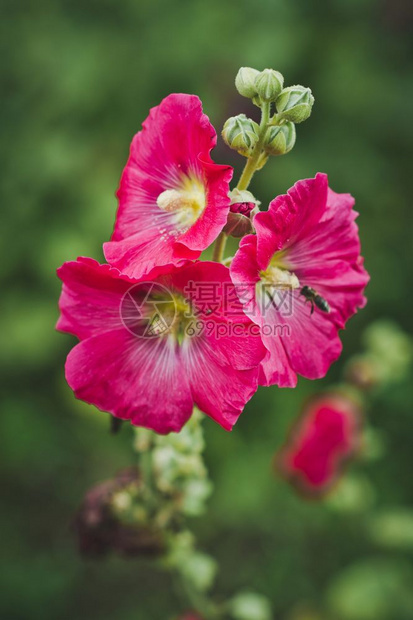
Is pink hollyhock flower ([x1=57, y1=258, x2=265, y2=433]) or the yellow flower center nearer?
pink hollyhock flower ([x1=57, y1=258, x2=265, y2=433])

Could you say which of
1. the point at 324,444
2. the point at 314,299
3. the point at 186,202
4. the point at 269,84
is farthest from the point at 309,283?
the point at 324,444

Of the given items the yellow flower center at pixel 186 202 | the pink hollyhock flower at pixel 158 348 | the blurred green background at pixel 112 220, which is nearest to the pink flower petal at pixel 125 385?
the pink hollyhock flower at pixel 158 348

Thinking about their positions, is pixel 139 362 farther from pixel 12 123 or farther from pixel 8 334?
pixel 12 123

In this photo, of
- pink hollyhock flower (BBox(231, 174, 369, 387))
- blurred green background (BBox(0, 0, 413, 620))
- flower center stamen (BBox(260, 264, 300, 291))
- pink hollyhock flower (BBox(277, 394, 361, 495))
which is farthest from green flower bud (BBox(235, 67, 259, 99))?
blurred green background (BBox(0, 0, 413, 620))

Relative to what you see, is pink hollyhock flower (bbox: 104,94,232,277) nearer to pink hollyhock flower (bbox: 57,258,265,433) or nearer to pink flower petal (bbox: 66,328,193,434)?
pink hollyhock flower (bbox: 57,258,265,433)

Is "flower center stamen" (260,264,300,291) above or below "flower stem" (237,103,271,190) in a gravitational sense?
below

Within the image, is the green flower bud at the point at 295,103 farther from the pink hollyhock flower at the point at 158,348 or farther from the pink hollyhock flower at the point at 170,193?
the pink hollyhock flower at the point at 158,348
